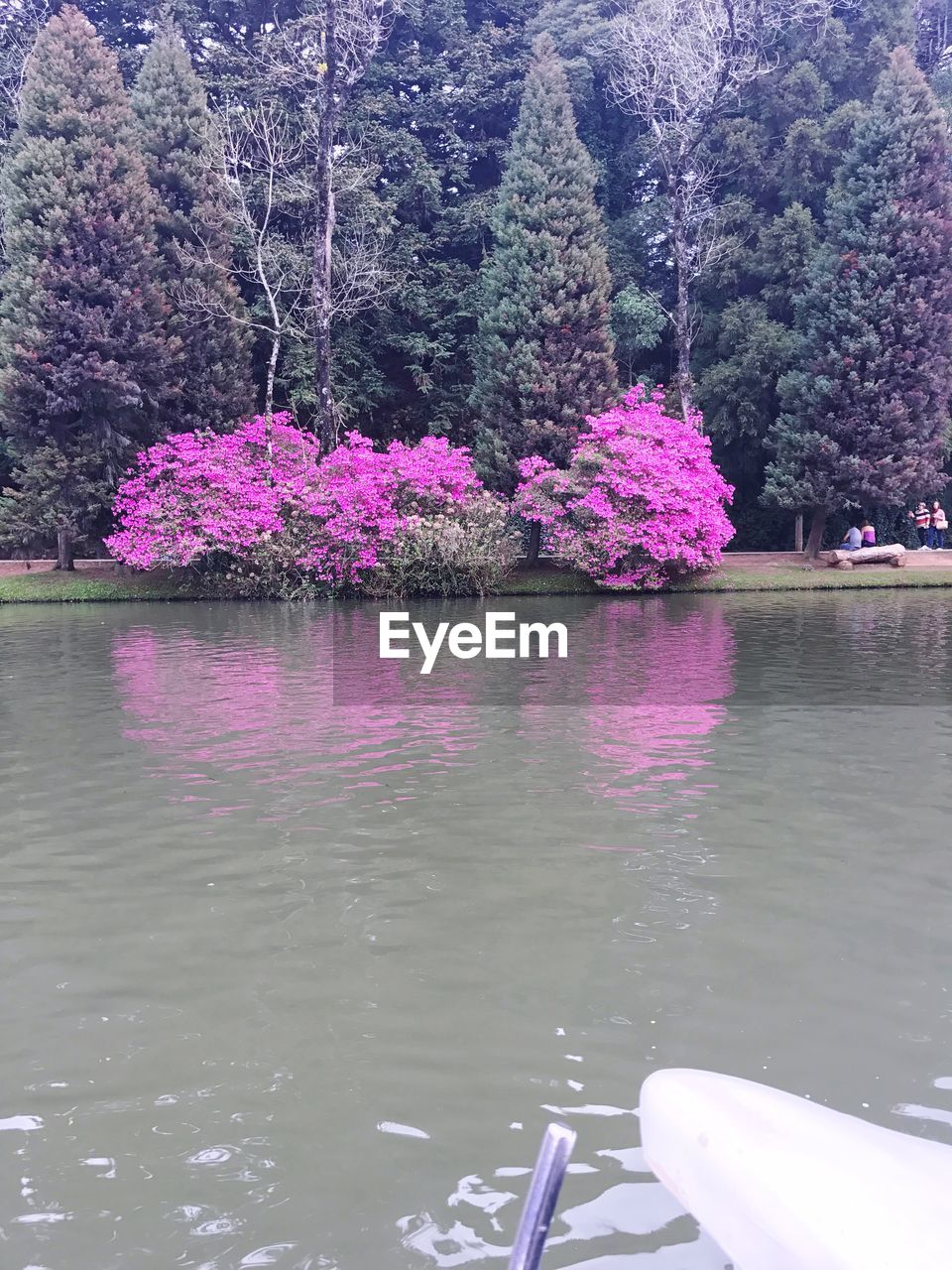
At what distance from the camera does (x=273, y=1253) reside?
2.23 meters

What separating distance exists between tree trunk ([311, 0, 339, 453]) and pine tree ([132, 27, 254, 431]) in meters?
2.44

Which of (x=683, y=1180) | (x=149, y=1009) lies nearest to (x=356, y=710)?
(x=149, y=1009)

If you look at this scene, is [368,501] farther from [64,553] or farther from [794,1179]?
[794,1179]

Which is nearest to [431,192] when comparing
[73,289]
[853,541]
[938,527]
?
[73,289]

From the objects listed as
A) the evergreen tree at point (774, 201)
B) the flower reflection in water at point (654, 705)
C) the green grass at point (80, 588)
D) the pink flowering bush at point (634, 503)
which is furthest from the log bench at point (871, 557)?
the green grass at point (80, 588)

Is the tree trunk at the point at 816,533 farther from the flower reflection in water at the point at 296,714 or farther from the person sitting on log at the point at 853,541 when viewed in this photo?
the flower reflection in water at the point at 296,714

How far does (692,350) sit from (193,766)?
23.0 meters

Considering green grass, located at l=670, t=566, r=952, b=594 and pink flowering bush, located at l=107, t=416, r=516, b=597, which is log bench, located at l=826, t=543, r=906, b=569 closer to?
green grass, located at l=670, t=566, r=952, b=594

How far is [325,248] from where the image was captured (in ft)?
71.6

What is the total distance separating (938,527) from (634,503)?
9359 millimetres

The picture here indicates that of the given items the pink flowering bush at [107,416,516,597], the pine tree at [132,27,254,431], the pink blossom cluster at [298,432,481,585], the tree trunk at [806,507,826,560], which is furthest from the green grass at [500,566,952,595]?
the pine tree at [132,27,254,431]

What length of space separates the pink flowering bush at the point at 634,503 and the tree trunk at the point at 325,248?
185 inches

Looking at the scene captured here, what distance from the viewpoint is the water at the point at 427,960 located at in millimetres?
2436

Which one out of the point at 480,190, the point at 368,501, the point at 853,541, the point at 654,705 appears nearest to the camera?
the point at 654,705
